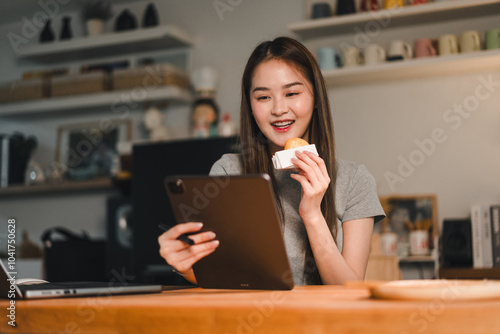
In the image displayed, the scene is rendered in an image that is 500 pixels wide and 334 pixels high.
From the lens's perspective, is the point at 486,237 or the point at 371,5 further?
the point at 371,5

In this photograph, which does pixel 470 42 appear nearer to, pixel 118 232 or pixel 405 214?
pixel 405 214

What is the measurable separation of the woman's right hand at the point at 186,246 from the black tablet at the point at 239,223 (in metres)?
0.01

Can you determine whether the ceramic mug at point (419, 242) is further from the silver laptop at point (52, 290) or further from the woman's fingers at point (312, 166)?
the silver laptop at point (52, 290)

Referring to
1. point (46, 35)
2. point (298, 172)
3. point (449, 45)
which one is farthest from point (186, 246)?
point (46, 35)

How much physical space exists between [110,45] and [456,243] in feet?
7.75

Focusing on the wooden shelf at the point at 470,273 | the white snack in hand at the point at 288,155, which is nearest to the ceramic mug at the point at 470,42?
the wooden shelf at the point at 470,273

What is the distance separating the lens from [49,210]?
3.85 m

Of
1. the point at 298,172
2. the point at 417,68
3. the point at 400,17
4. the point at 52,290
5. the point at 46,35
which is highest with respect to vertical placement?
the point at 46,35

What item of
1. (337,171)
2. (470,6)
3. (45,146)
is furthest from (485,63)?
(45,146)

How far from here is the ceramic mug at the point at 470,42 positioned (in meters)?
2.69

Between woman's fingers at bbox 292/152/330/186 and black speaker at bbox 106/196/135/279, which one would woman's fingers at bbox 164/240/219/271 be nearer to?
woman's fingers at bbox 292/152/330/186

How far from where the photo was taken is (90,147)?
373 cm

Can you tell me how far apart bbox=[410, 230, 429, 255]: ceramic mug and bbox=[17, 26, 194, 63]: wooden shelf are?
1.76 m

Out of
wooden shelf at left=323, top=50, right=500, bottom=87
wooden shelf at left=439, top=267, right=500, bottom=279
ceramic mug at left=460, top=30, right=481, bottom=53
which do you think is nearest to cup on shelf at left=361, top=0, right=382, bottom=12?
wooden shelf at left=323, top=50, right=500, bottom=87
